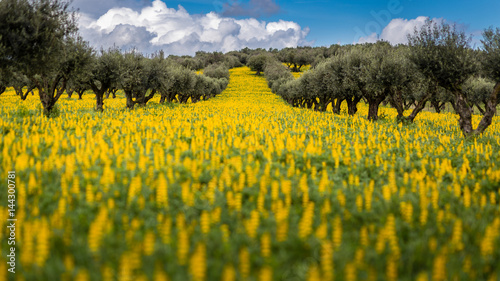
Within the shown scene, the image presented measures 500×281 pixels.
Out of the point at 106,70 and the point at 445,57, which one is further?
the point at 106,70

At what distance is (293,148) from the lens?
977 centimetres

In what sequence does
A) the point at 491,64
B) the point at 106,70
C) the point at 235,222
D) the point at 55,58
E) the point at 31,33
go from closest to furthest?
the point at 235,222 < the point at 31,33 < the point at 55,58 < the point at 491,64 < the point at 106,70

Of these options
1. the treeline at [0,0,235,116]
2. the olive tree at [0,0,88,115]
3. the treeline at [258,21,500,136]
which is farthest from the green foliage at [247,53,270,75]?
the olive tree at [0,0,88,115]

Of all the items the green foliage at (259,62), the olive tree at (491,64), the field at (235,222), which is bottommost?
the field at (235,222)

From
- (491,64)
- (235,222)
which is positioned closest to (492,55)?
(491,64)

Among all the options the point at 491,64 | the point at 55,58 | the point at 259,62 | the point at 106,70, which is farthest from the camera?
the point at 259,62

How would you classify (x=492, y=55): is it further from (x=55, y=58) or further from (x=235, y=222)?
(x=55, y=58)

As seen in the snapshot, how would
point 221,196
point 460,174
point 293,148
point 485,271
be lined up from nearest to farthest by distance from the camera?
point 485,271 → point 221,196 → point 460,174 → point 293,148

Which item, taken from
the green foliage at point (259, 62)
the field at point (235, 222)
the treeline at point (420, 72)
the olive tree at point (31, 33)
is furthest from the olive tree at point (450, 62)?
the green foliage at point (259, 62)

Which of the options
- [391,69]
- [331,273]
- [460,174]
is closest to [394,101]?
[391,69]

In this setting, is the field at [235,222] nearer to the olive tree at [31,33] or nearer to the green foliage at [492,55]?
the olive tree at [31,33]

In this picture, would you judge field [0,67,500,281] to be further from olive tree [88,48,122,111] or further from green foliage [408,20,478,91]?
olive tree [88,48,122,111]

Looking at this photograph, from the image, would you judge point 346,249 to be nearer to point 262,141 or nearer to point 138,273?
point 138,273

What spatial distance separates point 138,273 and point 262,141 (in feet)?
27.4
